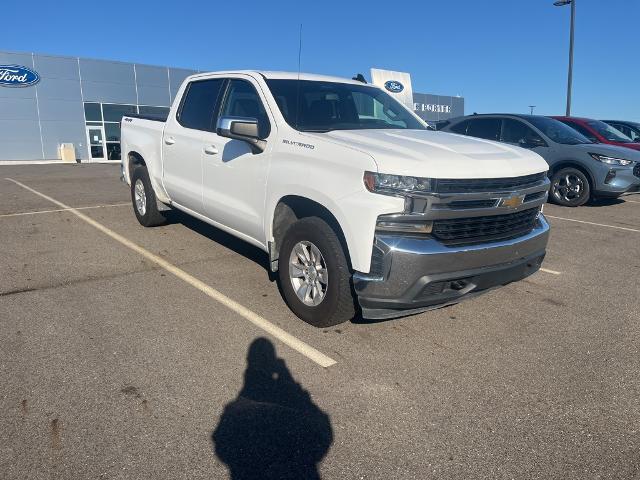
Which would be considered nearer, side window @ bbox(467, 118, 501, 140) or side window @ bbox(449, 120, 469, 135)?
side window @ bbox(467, 118, 501, 140)

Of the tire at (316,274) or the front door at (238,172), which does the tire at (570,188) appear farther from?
the tire at (316,274)

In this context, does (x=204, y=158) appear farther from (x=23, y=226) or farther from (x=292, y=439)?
(x=23, y=226)

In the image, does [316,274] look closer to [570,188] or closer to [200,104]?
[200,104]

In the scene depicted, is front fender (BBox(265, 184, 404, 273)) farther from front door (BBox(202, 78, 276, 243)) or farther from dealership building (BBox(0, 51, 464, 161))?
dealership building (BBox(0, 51, 464, 161))

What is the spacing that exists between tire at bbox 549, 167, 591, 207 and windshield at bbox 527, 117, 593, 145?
2.06 ft

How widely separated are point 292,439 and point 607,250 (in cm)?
563

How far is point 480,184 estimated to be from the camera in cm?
330

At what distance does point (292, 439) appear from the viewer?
2.50 m

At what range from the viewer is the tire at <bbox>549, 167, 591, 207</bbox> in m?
9.67

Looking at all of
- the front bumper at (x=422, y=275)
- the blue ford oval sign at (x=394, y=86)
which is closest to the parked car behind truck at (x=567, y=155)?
the front bumper at (x=422, y=275)

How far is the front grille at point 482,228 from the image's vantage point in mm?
3227

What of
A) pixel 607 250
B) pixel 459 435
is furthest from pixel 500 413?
pixel 607 250

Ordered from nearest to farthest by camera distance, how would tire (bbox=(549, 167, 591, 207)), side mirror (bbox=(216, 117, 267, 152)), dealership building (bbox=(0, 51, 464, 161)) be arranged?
side mirror (bbox=(216, 117, 267, 152)), tire (bbox=(549, 167, 591, 207)), dealership building (bbox=(0, 51, 464, 161))

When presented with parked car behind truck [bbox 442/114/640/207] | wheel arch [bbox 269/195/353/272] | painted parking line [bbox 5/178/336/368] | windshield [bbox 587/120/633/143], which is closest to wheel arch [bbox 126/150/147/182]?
painted parking line [bbox 5/178/336/368]
